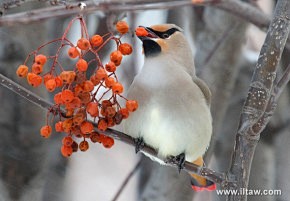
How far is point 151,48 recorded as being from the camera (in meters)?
2.64

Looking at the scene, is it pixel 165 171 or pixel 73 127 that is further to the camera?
pixel 165 171

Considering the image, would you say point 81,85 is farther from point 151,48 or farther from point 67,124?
point 151,48

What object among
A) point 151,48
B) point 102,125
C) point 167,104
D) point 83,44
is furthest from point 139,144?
Result: point 83,44

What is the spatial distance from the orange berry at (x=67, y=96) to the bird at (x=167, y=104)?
0.61 meters

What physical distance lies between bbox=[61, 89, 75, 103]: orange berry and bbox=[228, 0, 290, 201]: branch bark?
573 millimetres

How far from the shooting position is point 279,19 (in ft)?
6.75

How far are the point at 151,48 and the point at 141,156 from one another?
109 cm

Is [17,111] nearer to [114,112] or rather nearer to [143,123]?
[143,123]

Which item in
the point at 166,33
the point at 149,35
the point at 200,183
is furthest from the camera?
the point at 200,183

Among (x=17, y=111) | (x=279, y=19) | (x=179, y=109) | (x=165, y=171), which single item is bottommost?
(x=165, y=171)

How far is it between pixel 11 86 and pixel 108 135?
38 centimetres

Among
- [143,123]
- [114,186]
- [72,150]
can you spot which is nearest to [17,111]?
[143,123]

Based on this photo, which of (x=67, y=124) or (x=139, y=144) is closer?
(x=67, y=124)

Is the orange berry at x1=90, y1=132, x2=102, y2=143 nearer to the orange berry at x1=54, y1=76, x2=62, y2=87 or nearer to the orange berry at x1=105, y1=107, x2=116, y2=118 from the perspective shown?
the orange berry at x1=105, y1=107, x2=116, y2=118
